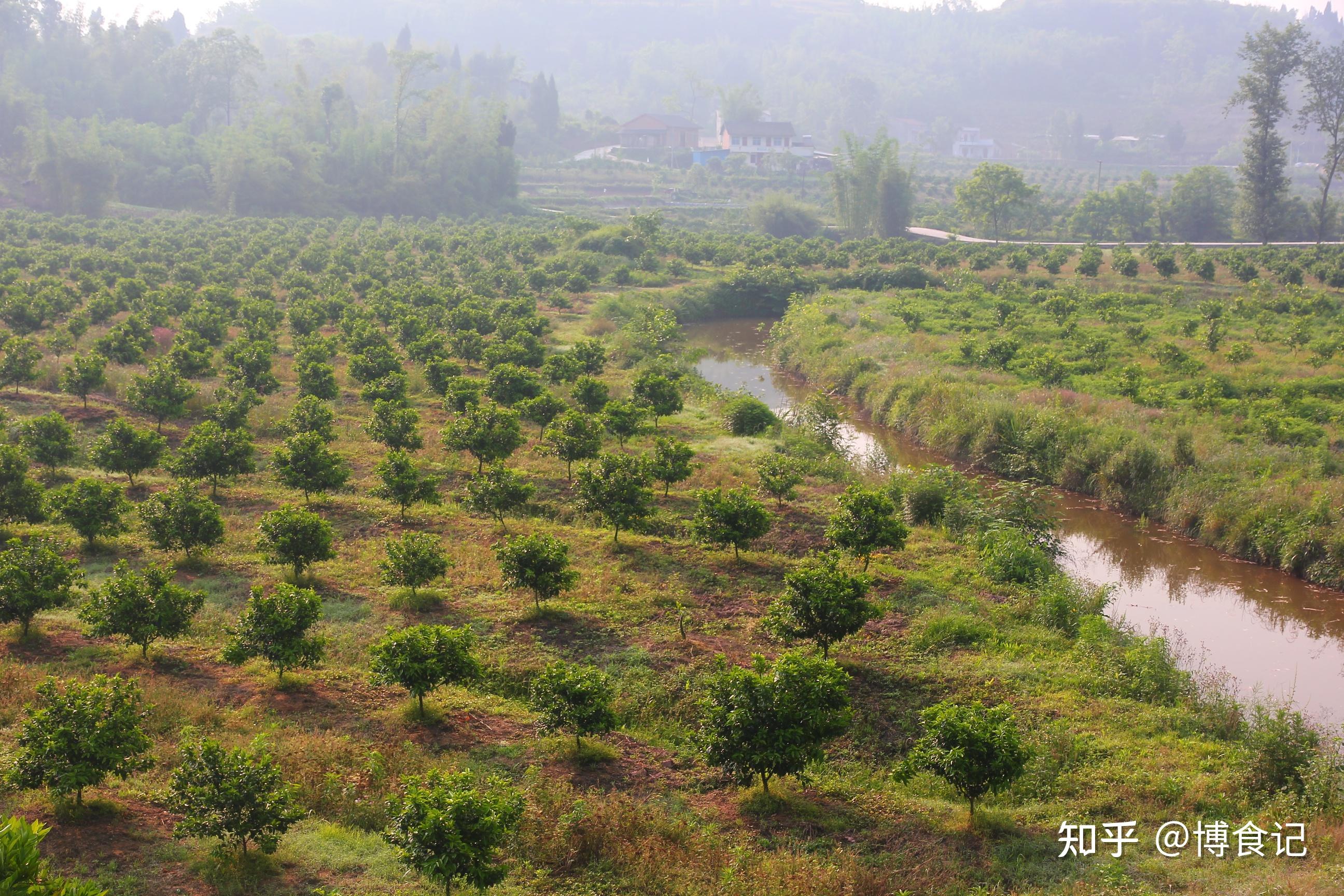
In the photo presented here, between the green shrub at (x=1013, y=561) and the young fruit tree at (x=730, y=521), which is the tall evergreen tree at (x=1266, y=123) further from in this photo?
the young fruit tree at (x=730, y=521)

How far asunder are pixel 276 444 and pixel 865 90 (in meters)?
165

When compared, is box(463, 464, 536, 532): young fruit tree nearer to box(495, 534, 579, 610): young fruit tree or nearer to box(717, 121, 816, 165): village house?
box(495, 534, 579, 610): young fruit tree

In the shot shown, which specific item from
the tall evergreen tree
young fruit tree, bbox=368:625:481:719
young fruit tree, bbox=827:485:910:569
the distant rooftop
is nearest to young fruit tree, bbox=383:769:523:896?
young fruit tree, bbox=368:625:481:719

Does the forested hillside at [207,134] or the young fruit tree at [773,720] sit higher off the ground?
the forested hillside at [207,134]

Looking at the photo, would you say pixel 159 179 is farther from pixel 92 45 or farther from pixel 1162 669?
pixel 1162 669

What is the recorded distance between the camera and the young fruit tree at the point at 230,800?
30.0 feet

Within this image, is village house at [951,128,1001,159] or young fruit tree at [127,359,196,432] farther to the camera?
village house at [951,128,1001,159]

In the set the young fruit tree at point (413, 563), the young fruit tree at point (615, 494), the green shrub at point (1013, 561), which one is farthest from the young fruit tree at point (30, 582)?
the green shrub at point (1013, 561)

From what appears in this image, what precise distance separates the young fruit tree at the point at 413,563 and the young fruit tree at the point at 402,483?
3.34 metres

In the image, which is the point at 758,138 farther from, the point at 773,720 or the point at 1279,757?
the point at 773,720

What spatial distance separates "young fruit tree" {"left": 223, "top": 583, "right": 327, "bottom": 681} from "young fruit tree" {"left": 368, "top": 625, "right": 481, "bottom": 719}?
113 centimetres

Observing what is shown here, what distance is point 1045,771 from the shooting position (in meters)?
11.5

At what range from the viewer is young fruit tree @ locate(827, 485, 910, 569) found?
17.0 meters

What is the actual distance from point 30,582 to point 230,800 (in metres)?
7.03
